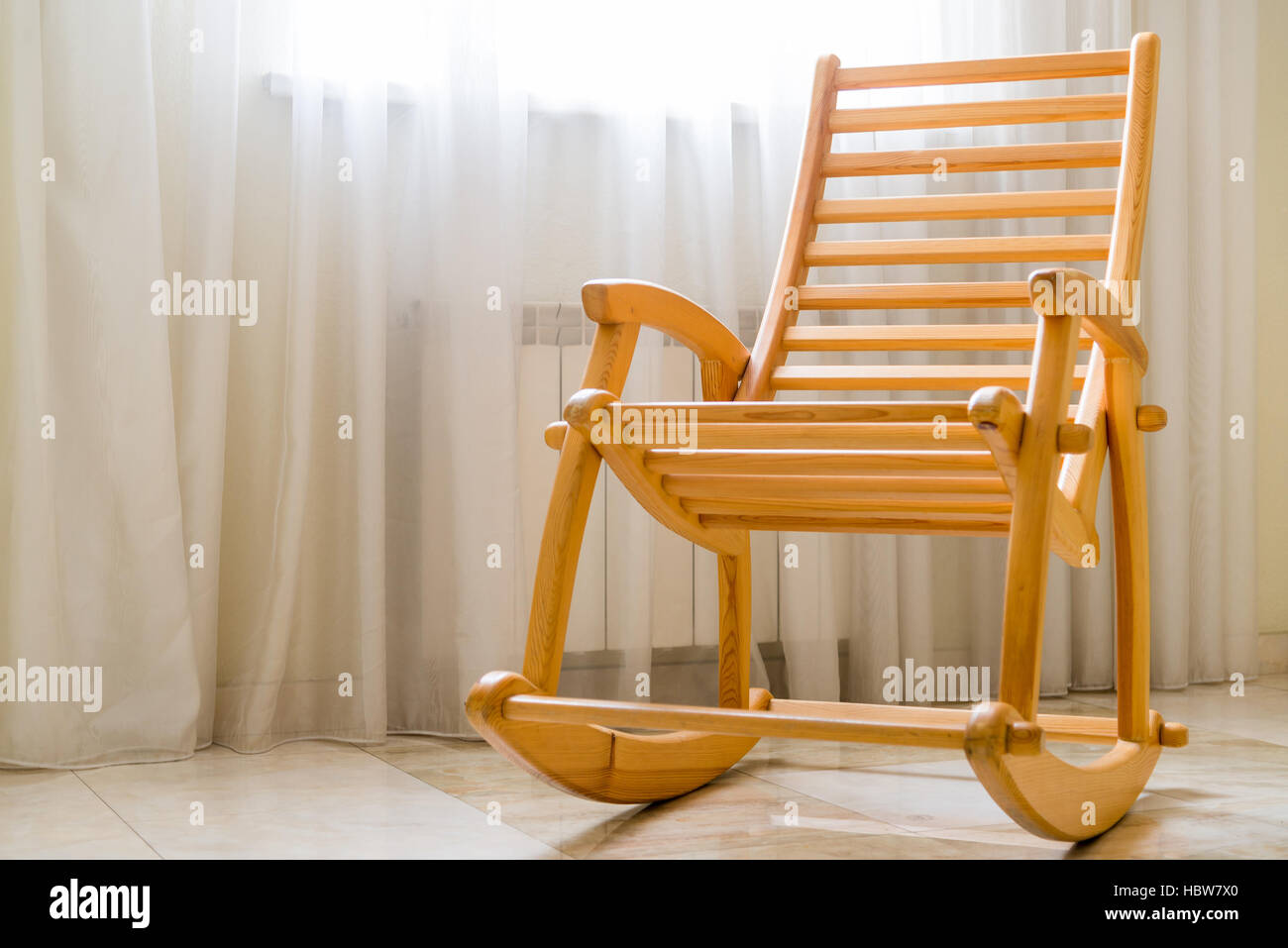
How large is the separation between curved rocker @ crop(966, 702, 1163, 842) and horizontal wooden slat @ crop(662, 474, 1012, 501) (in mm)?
226

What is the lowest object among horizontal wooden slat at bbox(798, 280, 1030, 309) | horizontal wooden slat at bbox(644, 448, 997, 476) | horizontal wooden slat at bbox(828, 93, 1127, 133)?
horizontal wooden slat at bbox(644, 448, 997, 476)

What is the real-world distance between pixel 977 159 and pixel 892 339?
240 mm

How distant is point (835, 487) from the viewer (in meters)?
1.14

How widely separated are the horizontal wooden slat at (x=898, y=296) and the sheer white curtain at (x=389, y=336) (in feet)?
1.12

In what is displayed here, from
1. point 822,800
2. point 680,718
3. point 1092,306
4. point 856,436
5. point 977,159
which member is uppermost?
point 977,159

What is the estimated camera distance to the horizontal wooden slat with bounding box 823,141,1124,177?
4.76 feet

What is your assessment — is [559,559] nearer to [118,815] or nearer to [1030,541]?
[1030,541]

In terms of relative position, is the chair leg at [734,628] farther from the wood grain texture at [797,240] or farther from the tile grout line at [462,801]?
the tile grout line at [462,801]

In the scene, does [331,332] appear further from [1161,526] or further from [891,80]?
[1161,526]

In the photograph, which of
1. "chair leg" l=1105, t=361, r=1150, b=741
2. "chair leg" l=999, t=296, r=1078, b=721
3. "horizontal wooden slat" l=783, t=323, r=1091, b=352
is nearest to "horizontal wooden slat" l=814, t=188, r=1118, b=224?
"horizontal wooden slat" l=783, t=323, r=1091, b=352

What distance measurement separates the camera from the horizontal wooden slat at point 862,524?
126 centimetres

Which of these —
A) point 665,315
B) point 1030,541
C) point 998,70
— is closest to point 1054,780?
point 1030,541

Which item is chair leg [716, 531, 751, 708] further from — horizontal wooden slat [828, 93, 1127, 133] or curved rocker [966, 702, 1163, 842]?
horizontal wooden slat [828, 93, 1127, 133]

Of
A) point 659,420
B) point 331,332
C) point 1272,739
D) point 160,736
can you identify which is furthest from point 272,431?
point 1272,739
